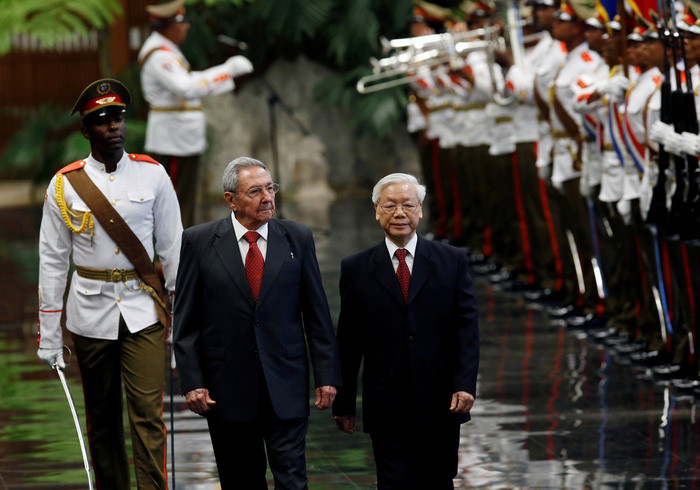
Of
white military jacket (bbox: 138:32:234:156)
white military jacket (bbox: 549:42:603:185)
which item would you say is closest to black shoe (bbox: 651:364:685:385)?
white military jacket (bbox: 549:42:603:185)

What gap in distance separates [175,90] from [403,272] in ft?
25.8

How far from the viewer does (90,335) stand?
20.6ft

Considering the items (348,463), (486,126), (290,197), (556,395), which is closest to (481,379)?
(556,395)

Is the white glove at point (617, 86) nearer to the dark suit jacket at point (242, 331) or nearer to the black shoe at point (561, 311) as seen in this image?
the black shoe at point (561, 311)

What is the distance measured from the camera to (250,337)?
5.57 meters

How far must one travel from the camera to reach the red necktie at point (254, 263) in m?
5.61

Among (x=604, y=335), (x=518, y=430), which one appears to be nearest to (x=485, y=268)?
(x=604, y=335)

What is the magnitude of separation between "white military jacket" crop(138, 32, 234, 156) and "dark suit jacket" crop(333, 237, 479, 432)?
776 centimetres

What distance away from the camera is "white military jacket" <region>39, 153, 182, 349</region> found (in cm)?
626

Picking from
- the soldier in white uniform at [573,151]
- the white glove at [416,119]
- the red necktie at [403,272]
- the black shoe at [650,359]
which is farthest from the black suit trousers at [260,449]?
the white glove at [416,119]

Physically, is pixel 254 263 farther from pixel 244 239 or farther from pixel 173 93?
pixel 173 93

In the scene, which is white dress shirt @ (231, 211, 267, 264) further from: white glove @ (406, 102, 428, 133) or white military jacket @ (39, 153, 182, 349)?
white glove @ (406, 102, 428, 133)

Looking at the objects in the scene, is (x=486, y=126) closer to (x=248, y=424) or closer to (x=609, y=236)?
(x=609, y=236)

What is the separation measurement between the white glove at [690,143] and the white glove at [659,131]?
0.53 ft
